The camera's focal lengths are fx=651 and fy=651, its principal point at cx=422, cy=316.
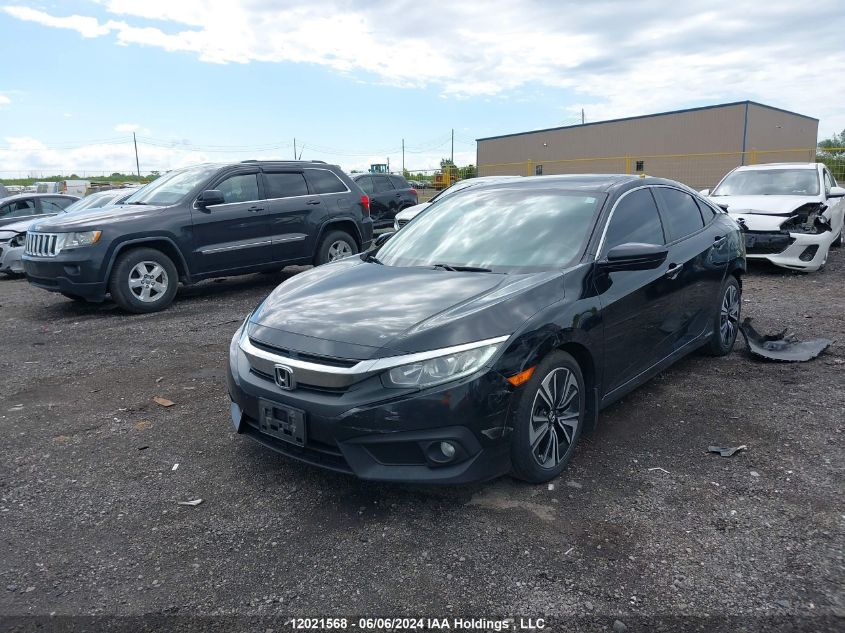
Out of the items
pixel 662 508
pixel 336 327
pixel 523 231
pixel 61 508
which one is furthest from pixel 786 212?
pixel 61 508

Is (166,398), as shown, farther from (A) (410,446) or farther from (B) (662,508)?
(B) (662,508)

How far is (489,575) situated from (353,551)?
0.62 meters

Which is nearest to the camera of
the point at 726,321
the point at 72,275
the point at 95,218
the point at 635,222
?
the point at 635,222

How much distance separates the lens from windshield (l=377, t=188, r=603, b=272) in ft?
12.8

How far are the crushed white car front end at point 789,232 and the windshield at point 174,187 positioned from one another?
7506mm

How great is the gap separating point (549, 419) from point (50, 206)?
13.5 meters

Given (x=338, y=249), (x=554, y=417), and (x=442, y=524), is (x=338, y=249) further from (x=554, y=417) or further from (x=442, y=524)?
(x=442, y=524)

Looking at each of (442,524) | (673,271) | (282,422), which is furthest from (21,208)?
(442,524)

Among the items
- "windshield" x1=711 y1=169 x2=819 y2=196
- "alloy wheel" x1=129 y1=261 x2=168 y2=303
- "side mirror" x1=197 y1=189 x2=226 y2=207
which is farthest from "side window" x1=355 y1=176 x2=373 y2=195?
"alloy wheel" x1=129 y1=261 x2=168 y2=303

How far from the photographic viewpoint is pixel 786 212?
9.48 m

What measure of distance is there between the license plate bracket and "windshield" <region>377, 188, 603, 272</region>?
1.42 metres

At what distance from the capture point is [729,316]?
5.61 meters

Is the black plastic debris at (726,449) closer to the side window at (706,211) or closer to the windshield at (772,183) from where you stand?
the side window at (706,211)

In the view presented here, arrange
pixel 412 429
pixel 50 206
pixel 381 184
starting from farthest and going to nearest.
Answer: pixel 381 184, pixel 50 206, pixel 412 429
